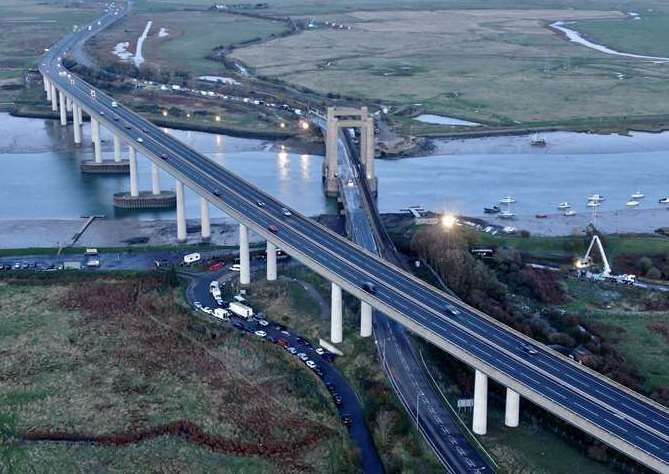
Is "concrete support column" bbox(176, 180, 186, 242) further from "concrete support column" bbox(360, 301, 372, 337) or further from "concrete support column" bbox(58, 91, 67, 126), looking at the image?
"concrete support column" bbox(58, 91, 67, 126)

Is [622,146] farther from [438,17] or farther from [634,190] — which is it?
[438,17]

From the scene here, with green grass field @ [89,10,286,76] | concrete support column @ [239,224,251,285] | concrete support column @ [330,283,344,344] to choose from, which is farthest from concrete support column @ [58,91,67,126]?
concrete support column @ [330,283,344,344]

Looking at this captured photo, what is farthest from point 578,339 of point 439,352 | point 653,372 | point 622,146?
point 622,146

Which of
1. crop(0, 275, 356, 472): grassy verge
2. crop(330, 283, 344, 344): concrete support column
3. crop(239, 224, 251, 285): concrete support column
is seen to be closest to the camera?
crop(0, 275, 356, 472): grassy verge

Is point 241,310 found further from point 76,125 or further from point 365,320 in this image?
point 76,125

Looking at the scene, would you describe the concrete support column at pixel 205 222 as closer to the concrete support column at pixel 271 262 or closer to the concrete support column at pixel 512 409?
the concrete support column at pixel 271 262

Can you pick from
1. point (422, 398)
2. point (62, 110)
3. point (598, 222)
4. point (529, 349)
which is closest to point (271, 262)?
point (422, 398)
